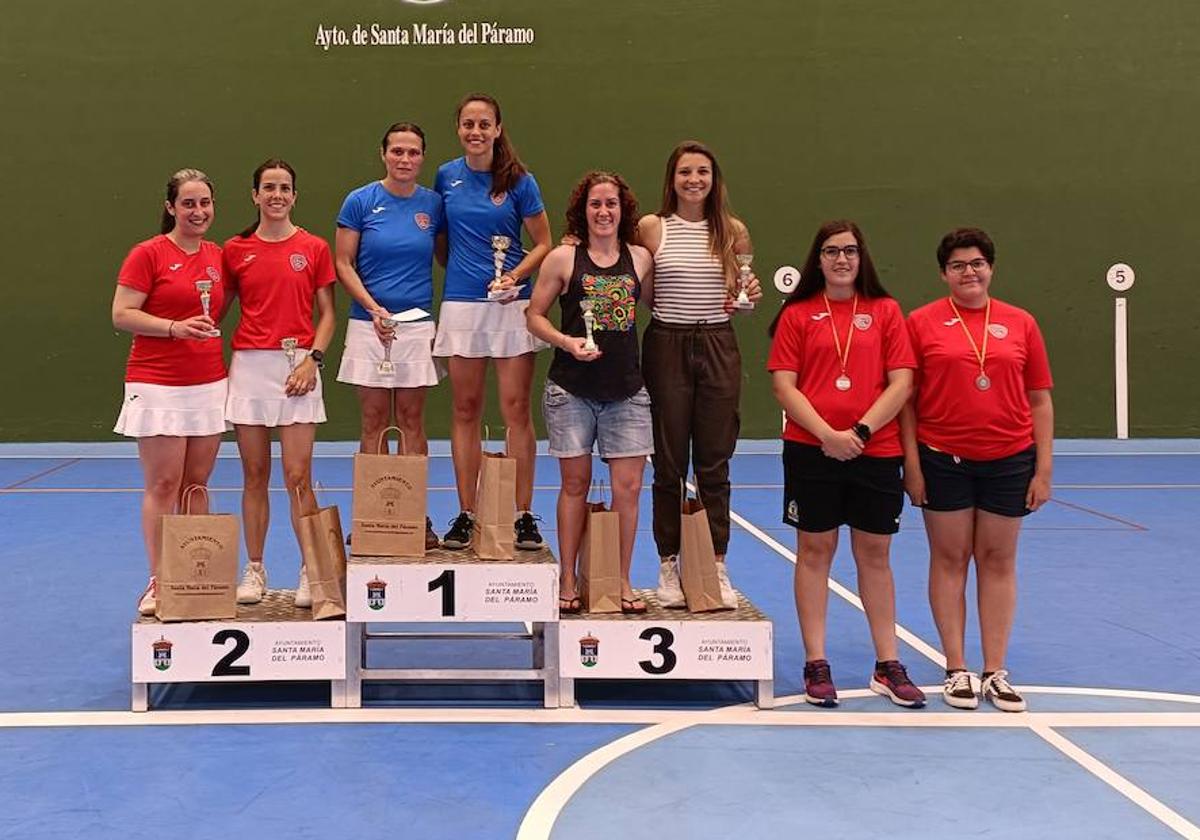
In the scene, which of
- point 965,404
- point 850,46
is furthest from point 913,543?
point 850,46

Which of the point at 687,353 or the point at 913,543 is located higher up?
the point at 687,353

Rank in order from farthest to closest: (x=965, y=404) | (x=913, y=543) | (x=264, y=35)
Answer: (x=264, y=35) < (x=913, y=543) < (x=965, y=404)

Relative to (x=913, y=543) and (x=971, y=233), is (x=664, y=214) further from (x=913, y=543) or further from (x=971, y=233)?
(x=913, y=543)

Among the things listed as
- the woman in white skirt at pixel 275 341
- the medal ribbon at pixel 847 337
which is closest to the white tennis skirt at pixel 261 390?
the woman in white skirt at pixel 275 341

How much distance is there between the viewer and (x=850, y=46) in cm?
992

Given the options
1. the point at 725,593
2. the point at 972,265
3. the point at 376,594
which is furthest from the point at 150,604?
the point at 972,265

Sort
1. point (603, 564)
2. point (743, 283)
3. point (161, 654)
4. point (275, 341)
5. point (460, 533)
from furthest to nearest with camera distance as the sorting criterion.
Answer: point (460, 533) < point (275, 341) < point (743, 283) < point (603, 564) < point (161, 654)

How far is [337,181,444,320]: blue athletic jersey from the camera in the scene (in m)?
4.32

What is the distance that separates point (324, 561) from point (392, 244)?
1.22m

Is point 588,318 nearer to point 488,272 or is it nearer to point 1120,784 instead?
point 488,272

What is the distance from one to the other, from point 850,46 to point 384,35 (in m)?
3.98

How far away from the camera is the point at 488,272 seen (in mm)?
4395

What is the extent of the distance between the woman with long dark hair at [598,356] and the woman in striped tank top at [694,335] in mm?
93

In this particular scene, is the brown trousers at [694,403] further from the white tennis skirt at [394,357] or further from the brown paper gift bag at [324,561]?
the brown paper gift bag at [324,561]
